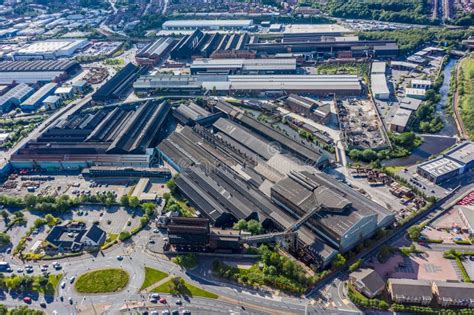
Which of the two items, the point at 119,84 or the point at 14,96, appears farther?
the point at 119,84

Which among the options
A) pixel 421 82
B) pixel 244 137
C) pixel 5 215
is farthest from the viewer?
pixel 421 82

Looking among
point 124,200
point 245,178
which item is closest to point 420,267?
point 245,178

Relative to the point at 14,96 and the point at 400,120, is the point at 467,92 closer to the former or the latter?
the point at 400,120

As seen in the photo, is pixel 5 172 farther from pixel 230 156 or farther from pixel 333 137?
pixel 333 137

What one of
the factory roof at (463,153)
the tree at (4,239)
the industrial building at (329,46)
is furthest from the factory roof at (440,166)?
the tree at (4,239)

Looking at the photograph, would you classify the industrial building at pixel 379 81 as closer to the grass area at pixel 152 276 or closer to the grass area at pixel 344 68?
the grass area at pixel 344 68

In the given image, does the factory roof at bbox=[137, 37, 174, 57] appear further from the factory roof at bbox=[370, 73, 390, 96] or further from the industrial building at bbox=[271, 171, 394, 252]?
the industrial building at bbox=[271, 171, 394, 252]
